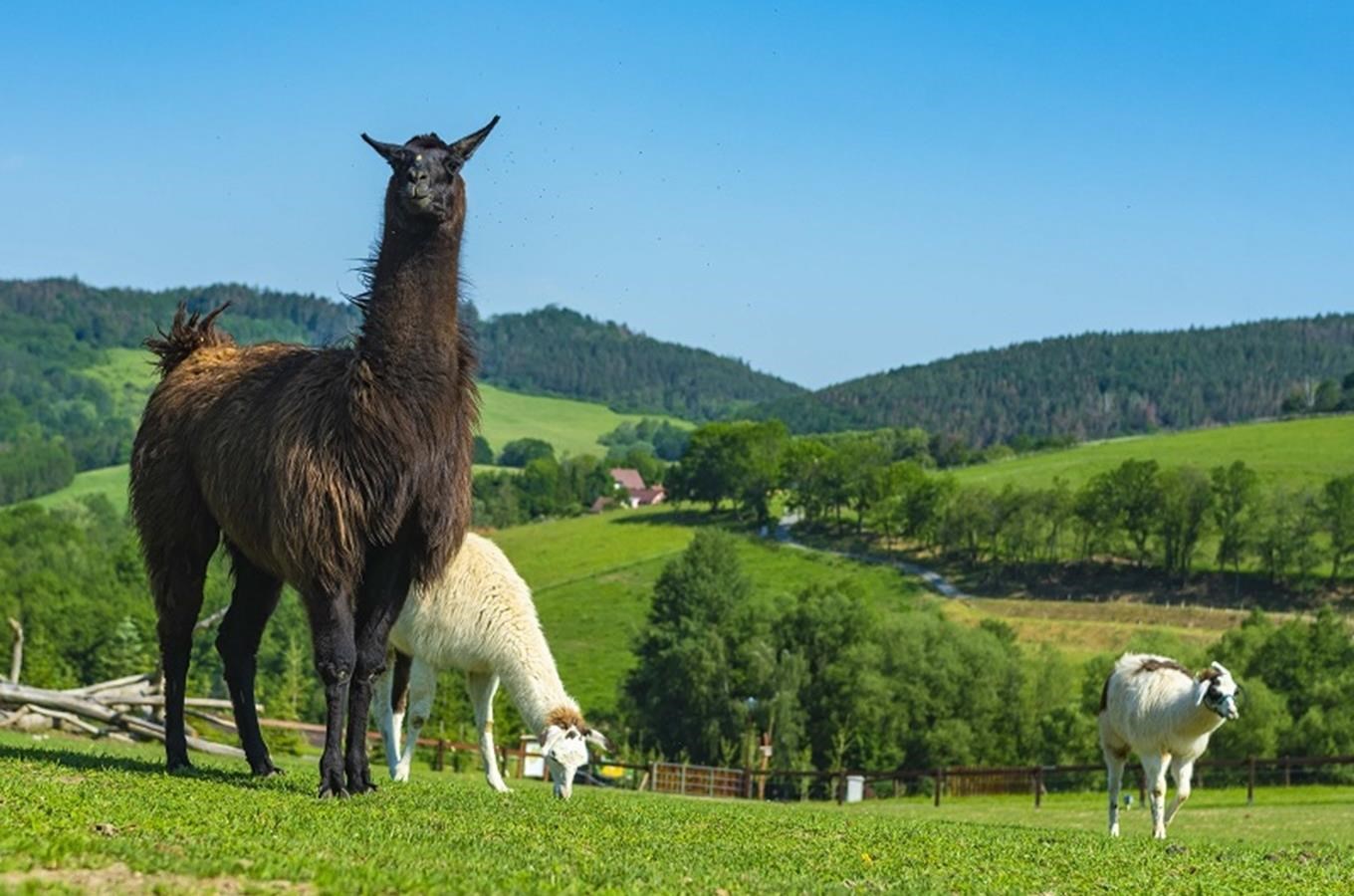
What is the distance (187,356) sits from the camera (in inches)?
569

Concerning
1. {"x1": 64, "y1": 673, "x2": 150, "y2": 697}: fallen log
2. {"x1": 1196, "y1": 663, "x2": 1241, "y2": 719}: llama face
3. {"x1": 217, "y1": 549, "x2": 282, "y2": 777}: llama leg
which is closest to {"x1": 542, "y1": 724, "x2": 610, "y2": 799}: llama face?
{"x1": 217, "y1": 549, "x2": 282, "y2": 777}: llama leg

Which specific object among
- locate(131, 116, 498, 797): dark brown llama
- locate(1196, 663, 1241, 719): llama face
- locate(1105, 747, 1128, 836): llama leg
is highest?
locate(131, 116, 498, 797): dark brown llama

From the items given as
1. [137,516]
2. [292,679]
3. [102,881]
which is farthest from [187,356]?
[292,679]

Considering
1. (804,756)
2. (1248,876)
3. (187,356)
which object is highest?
(187,356)

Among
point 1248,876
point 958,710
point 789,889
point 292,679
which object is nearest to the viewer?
point 789,889

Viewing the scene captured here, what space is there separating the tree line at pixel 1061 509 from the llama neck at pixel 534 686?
371ft

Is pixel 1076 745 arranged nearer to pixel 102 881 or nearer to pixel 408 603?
pixel 408 603

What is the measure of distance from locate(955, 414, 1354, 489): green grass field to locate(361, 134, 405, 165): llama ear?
130521mm

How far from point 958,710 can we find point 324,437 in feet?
245

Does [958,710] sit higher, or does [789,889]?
[789,889]

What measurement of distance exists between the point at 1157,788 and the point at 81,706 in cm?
1831

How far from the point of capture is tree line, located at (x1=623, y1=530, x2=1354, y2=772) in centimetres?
7594

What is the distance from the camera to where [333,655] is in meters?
11.6

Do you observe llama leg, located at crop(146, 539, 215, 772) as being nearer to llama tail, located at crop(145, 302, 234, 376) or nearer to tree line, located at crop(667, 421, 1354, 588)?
llama tail, located at crop(145, 302, 234, 376)
